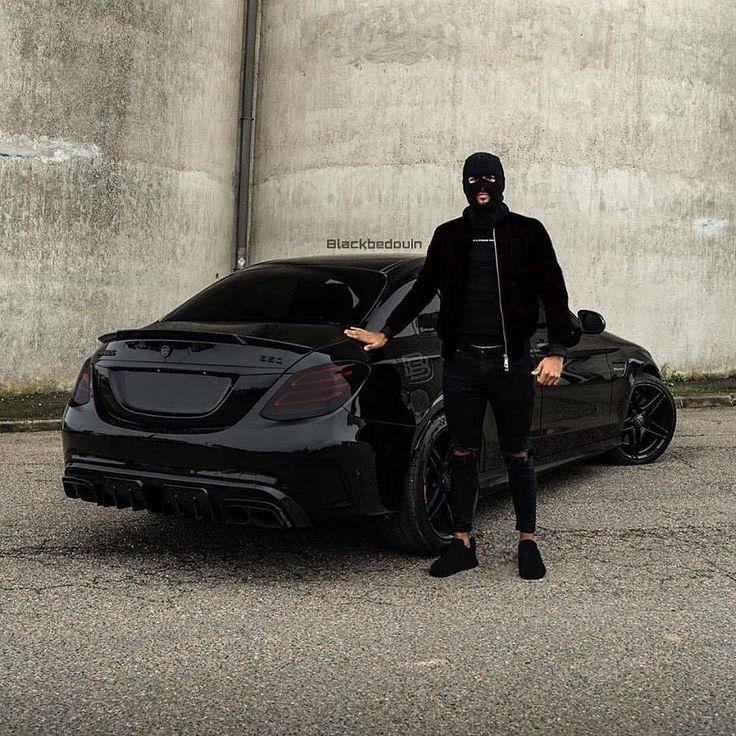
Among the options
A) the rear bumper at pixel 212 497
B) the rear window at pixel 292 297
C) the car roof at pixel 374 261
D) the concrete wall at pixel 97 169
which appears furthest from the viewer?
the concrete wall at pixel 97 169

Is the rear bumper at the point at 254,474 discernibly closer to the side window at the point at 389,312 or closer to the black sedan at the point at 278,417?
the black sedan at the point at 278,417

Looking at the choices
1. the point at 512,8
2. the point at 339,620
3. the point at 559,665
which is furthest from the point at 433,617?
the point at 512,8

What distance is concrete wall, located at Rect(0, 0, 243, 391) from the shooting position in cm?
1136

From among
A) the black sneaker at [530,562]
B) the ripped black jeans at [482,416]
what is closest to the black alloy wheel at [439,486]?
the ripped black jeans at [482,416]

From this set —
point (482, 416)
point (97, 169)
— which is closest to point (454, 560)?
point (482, 416)

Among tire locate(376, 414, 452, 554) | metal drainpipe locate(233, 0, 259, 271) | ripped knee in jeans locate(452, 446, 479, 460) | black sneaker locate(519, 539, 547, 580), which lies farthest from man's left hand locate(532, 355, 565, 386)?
metal drainpipe locate(233, 0, 259, 271)

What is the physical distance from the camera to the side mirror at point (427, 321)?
204 inches

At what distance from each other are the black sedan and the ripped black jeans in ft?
0.56

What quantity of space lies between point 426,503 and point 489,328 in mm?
934

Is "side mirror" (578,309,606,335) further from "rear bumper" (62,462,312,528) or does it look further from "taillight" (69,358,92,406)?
"taillight" (69,358,92,406)

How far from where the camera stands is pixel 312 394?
445 cm

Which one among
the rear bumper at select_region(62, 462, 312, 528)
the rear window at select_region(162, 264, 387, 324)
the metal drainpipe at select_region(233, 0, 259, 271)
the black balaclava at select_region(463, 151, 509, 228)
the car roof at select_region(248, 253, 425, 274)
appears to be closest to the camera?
the rear bumper at select_region(62, 462, 312, 528)

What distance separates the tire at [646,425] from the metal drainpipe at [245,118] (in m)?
7.61

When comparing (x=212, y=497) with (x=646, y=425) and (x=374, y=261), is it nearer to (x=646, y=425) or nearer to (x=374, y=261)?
(x=374, y=261)
